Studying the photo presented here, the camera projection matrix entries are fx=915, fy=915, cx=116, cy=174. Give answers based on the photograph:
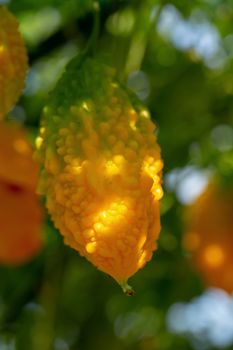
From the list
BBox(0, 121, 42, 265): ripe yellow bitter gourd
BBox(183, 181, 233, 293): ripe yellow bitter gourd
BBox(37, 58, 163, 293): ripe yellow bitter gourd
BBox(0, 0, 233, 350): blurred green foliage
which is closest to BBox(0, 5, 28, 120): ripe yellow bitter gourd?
BBox(37, 58, 163, 293): ripe yellow bitter gourd

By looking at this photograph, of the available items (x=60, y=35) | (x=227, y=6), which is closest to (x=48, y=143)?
(x=227, y=6)

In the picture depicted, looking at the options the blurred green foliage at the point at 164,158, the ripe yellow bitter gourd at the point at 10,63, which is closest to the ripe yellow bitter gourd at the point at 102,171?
the ripe yellow bitter gourd at the point at 10,63

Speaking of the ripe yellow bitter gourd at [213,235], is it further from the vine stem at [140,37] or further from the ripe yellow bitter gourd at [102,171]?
the ripe yellow bitter gourd at [102,171]

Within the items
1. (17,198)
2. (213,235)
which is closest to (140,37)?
(17,198)

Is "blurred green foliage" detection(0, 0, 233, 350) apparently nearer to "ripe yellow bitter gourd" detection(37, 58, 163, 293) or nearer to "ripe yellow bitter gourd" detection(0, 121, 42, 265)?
"ripe yellow bitter gourd" detection(0, 121, 42, 265)

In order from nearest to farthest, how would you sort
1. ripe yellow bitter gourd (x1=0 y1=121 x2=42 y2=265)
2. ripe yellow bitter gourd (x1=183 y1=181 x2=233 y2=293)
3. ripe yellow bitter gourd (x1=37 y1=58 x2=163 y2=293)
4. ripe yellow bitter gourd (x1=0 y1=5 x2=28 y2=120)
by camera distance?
ripe yellow bitter gourd (x1=37 y1=58 x2=163 y2=293), ripe yellow bitter gourd (x1=0 y1=5 x2=28 y2=120), ripe yellow bitter gourd (x1=0 y1=121 x2=42 y2=265), ripe yellow bitter gourd (x1=183 y1=181 x2=233 y2=293)

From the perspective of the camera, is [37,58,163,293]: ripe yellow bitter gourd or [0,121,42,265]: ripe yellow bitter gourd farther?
[0,121,42,265]: ripe yellow bitter gourd
